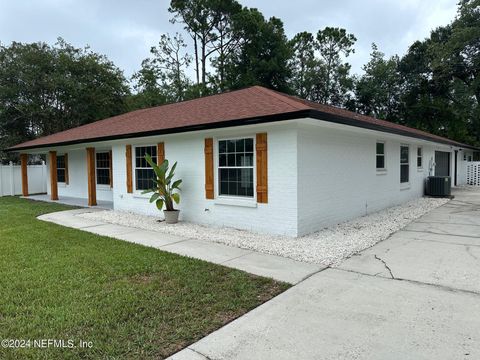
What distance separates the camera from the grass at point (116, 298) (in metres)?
2.95

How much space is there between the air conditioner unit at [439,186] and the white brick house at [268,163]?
335cm

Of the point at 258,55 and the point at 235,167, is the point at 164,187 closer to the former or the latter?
the point at 235,167

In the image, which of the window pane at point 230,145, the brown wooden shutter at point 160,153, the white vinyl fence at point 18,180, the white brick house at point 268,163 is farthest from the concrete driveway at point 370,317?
the white vinyl fence at point 18,180

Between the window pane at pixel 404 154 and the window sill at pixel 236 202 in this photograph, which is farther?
the window pane at pixel 404 154

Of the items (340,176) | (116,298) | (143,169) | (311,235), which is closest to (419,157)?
(340,176)

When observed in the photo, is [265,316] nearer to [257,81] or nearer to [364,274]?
[364,274]

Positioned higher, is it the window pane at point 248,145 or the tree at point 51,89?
the tree at point 51,89

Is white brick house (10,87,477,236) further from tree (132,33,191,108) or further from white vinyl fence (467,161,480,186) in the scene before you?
tree (132,33,191,108)

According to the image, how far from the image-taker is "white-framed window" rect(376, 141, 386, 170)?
1071cm

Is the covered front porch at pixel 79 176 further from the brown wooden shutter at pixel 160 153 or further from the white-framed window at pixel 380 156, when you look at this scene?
the white-framed window at pixel 380 156

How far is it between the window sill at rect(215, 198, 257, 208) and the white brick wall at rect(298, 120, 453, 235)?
118 cm

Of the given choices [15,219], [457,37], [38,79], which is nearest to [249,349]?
[15,219]

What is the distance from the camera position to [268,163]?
23.8 feet

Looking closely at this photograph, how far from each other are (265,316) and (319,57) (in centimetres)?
3158
